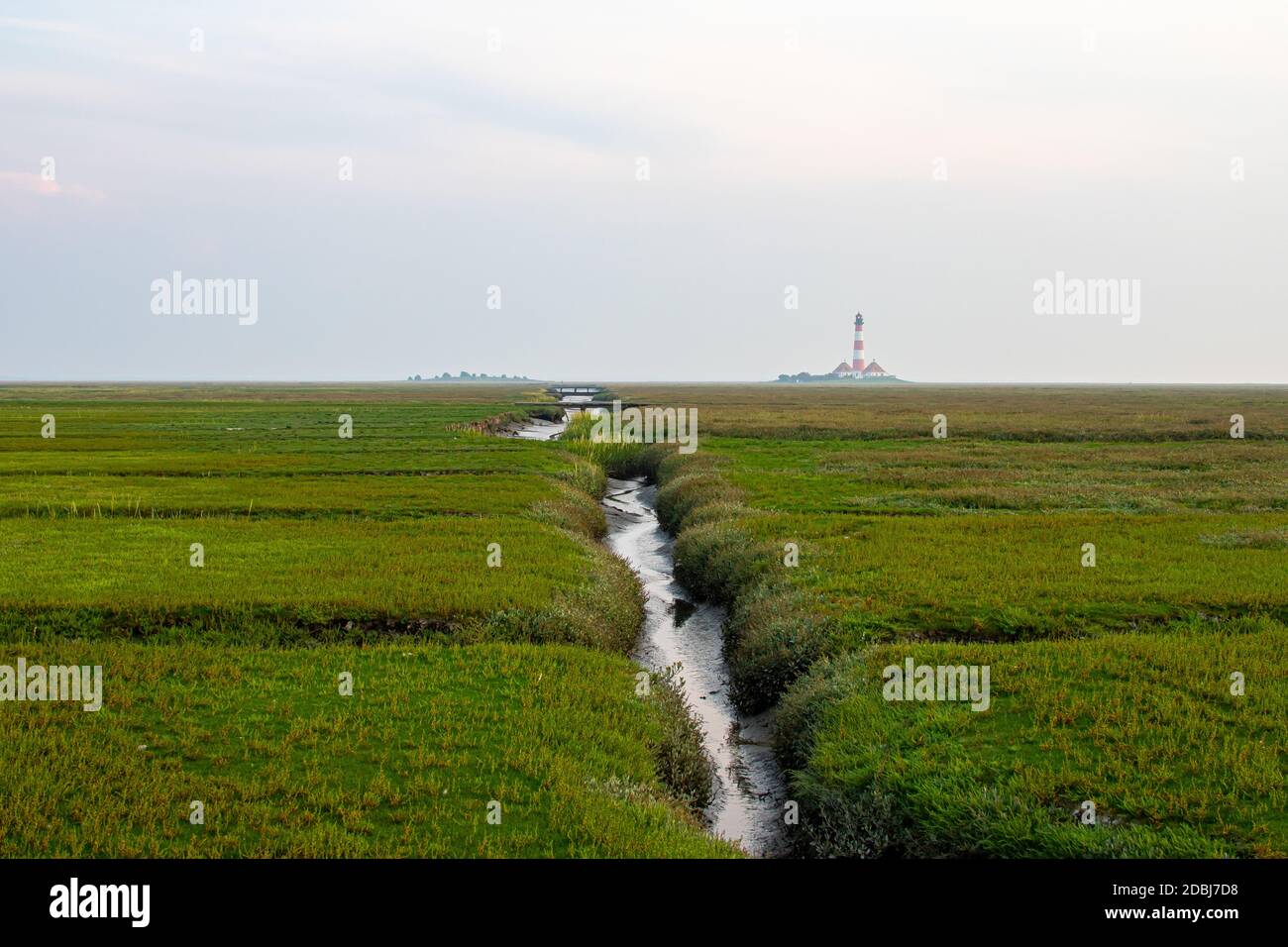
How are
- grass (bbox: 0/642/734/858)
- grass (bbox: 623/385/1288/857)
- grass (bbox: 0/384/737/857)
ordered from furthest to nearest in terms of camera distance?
1. grass (bbox: 623/385/1288/857)
2. grass (bbox: 0/384/737/857)
3. grass (bbox: 0/642/734/858)

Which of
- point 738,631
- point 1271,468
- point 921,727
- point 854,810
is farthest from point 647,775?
point 1271,468

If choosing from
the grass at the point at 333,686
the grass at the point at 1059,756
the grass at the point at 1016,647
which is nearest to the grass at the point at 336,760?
the grass at the point at 333,686

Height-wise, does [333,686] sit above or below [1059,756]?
above

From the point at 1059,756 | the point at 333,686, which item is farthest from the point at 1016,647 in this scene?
the point at 333,686

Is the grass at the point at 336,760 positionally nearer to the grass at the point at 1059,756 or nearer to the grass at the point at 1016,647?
the grass at the point at 1059,756

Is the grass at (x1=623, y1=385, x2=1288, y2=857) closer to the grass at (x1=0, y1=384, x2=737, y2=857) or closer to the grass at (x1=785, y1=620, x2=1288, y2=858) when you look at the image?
the grass at (x1=785, y1=620, x2=1288, y2=858)

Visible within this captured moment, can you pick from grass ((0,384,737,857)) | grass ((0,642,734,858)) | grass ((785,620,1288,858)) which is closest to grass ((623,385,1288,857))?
grass ((785,620,1288,858))

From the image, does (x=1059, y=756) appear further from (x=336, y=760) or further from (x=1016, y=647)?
(x=336, y=760)

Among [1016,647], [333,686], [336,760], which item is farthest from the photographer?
[1016,647]

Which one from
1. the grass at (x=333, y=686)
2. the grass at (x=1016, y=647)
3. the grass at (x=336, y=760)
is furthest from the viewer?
the grass at (x=1016, y=647)

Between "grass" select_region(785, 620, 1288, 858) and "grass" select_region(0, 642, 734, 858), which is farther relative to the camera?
"grass" select_region(785, 620, 1288, 858)

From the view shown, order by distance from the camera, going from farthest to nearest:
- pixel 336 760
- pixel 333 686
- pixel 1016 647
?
1. pixel 1016 647
2. pixel 333 686
3. pixel 336 760

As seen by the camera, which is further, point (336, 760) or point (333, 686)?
point (333, 686)

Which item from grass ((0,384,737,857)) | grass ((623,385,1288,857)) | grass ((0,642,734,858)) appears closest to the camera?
grass ((0,642,734,858))
